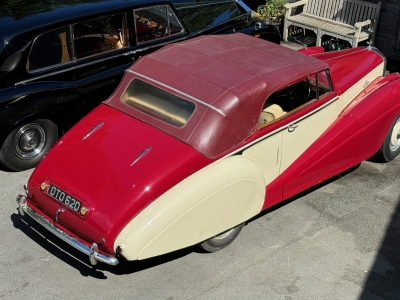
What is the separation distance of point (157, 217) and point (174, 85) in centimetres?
138

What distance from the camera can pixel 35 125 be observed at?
23.2 feet

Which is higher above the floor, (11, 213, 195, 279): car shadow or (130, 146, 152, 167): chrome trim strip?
(130, 146, 152, 167): chrome trim strip

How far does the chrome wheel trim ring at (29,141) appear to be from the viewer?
22.9 ft

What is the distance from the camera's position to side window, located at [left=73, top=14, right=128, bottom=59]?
7.30 metres

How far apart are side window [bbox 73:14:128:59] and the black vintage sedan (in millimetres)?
11

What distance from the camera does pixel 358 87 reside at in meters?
6.96

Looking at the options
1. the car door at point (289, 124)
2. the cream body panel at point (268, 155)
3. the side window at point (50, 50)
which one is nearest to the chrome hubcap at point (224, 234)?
the car door at point (289, 124)

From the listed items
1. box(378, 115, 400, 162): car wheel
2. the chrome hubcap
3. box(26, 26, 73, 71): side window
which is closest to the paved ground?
the chrome hubcap

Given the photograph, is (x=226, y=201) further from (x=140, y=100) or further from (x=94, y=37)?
(x=94, y=37)

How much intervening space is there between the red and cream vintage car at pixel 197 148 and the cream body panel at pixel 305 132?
0.4 inches

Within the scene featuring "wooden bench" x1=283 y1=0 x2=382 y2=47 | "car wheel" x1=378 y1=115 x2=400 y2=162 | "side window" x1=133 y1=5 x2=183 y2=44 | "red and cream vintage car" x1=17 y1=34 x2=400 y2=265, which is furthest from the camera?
"wooden bench" x1=283 y1=0 x2=382 y2=47

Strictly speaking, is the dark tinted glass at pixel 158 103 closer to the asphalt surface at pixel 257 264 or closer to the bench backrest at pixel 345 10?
the asphalt surface at pixel 257 264

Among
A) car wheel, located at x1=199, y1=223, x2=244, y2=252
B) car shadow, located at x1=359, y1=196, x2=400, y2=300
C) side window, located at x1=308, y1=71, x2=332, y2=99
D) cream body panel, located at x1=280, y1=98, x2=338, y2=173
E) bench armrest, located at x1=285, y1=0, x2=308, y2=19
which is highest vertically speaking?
side window, located at x1=308, y1=71, x2=332, y2=99

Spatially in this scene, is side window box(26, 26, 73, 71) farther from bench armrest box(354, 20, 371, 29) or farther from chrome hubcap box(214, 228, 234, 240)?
bench armrest box(354, 20, 371, 29)
